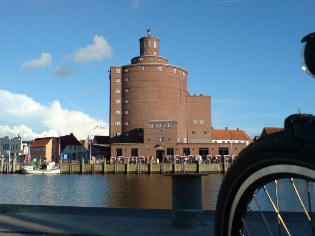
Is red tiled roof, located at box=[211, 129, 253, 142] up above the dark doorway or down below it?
above

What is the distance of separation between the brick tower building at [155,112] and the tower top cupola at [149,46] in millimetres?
2316

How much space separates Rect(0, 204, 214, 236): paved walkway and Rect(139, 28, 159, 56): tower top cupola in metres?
94.5

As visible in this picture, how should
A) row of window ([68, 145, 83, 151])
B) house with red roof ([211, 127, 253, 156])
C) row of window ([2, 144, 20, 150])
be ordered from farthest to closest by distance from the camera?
row of window ([2, 144, 20, 150]), row of window ([68, 145, 83, 151]), house with red roof ([211, 127, 253, 156])

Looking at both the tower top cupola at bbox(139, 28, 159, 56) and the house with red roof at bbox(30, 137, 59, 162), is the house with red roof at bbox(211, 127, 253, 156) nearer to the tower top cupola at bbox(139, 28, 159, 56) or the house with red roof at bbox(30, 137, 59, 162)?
the tower top cupola at bbox(139, 28, 159, 56)

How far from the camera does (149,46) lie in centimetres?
10069

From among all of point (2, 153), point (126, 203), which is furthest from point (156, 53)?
point (126, 203)

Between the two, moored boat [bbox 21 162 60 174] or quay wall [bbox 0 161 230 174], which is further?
moored boat [bbox 21 162 60 174]

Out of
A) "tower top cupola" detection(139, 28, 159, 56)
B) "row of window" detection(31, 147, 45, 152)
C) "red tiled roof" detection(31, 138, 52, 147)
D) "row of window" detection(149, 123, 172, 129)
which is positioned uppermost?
"tower top cupola" detection(139, 28, 159, 56)

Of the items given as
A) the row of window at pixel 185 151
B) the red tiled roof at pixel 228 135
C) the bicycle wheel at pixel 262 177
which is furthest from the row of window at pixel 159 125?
the bicycle wheel at pixel 262 177

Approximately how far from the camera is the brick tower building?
86125mm

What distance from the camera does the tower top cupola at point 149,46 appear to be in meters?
100

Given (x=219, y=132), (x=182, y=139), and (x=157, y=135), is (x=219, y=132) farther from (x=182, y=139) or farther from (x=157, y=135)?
(x=157, y=135)

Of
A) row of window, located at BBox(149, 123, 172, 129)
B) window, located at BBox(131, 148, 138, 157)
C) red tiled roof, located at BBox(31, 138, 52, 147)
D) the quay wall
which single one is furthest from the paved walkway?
red tiled roof, located at BBox(31, 138, 52, 147)

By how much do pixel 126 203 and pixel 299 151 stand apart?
1131 inches
